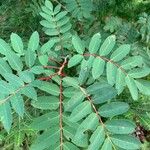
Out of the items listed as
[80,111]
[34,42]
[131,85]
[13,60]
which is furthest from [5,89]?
[131,85]

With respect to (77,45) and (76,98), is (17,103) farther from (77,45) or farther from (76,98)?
(77,45)

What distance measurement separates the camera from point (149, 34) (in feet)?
8.04

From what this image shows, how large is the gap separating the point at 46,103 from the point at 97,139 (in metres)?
0.31

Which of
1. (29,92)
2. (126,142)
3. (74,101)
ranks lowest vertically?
(126,142)

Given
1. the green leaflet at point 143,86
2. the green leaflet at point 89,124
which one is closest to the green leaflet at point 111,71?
the green leaflet at point 143,86

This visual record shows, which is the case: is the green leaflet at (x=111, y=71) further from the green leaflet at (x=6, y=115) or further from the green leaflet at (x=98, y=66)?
the green leaflet at (x=6, y=115)

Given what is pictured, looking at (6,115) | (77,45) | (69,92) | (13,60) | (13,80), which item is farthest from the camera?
(77,45)

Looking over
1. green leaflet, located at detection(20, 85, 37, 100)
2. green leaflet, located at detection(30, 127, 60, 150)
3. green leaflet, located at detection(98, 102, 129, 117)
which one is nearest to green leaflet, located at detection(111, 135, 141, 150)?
green leaflet, located at detection(98, 102, 129, 117)

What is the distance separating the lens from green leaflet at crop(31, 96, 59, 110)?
1615mm

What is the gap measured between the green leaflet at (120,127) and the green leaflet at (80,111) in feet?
0.31

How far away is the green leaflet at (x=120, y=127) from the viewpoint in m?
1.44

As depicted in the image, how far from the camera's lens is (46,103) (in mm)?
1637

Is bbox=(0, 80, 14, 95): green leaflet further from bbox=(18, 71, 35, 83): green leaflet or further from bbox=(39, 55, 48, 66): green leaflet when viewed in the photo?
bbox=(39, 55, 48, 66): green leaflet

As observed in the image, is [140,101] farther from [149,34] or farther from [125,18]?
[125,18]
